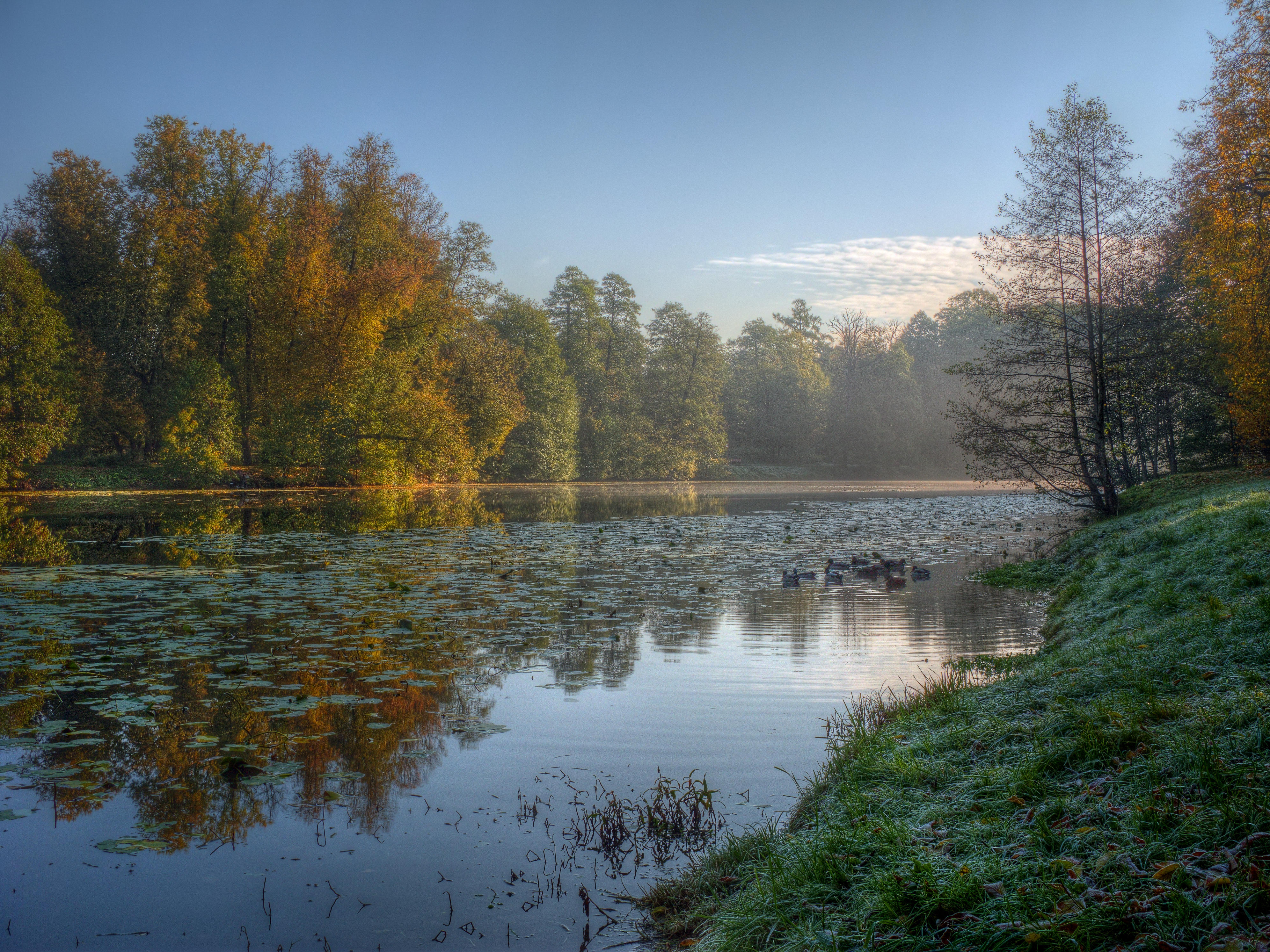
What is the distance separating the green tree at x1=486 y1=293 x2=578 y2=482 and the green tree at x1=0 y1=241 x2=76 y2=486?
Answer: 26180mm

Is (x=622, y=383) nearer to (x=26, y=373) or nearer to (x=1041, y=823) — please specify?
(x=26, y=373)

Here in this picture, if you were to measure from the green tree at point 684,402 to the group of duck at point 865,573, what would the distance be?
164ft

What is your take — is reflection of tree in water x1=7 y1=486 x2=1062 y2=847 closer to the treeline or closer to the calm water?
the calm water

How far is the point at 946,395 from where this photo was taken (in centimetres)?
8806

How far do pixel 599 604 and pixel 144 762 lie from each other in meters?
6.97

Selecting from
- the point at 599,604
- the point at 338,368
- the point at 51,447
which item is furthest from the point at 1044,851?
the point at 51,447

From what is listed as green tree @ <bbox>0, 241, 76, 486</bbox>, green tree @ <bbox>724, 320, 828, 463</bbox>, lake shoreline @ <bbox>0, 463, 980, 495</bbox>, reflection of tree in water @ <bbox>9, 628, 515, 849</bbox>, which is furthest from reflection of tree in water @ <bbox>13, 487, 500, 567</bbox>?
green tree @ <bbox>724, 320, 828, 463</bbox>

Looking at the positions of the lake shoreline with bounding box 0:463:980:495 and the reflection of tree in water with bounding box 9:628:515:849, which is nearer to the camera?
the reflection of tree in water with bounding box 9:628:515:849

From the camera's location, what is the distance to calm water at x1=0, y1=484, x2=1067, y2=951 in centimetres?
371

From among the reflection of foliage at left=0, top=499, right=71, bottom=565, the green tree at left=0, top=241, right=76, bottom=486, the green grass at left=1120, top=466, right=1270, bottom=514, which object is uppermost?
the green tree at left=0, top=241, right=76, bottom=486

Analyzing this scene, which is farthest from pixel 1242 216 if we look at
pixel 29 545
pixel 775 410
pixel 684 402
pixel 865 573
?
pixel 775 410

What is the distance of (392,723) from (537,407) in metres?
51.0

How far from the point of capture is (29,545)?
16.7 meters

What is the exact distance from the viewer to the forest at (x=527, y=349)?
62.5 ft
